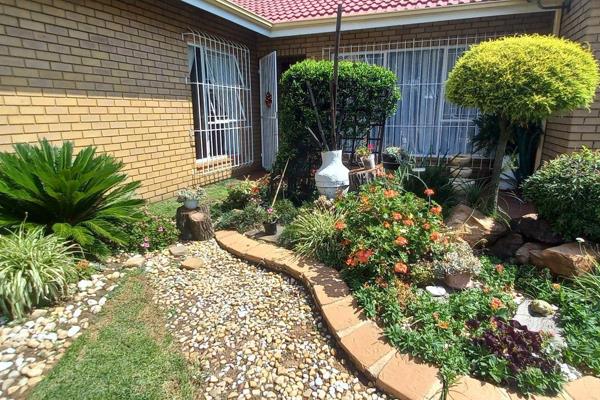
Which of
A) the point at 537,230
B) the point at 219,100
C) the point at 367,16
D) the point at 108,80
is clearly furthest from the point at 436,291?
the point at 219,100

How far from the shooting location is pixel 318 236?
342 centimetres

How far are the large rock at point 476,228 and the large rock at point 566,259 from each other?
1.41ft

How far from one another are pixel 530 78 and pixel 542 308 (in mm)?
2079

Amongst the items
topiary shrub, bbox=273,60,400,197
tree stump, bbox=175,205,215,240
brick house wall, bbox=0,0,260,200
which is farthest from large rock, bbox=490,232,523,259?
brick house wall, bbox=0,0,260,200

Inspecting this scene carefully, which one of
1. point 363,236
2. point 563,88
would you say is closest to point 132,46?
point 363,236

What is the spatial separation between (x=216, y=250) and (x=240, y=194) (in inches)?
40.7

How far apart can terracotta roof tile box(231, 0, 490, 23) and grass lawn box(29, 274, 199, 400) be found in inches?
237

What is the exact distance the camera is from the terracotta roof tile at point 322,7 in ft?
20.4

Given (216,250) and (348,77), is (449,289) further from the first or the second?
(348,77)

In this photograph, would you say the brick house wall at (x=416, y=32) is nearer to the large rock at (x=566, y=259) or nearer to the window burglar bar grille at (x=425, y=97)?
the window burglar bar grille at (x=425, y=97)

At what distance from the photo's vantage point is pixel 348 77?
15.5ft

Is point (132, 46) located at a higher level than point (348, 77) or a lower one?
higher

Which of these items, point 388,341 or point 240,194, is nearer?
point 388,341

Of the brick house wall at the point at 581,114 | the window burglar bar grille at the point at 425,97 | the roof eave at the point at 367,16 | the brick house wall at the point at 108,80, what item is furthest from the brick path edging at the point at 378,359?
the roof eave at the point at 367,16
